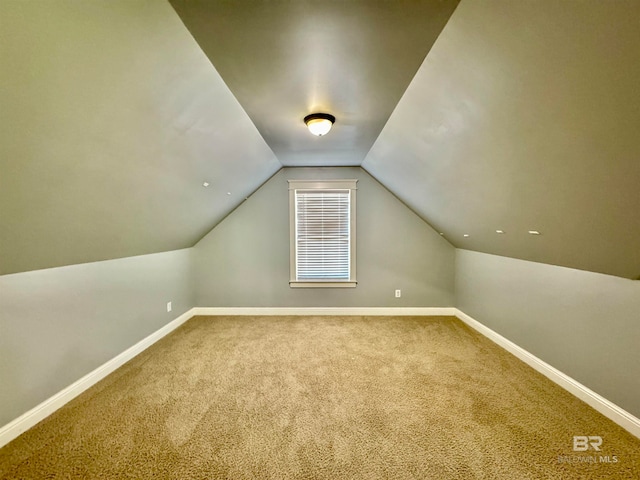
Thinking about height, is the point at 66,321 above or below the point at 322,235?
below

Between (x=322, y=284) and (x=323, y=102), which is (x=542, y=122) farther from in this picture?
(x=322, y=284)

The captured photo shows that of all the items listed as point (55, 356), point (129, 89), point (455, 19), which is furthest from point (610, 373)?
point (55, 356)

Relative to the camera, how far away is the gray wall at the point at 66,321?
171 cm

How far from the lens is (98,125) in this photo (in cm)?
128

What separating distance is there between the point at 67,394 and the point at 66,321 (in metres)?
0.57

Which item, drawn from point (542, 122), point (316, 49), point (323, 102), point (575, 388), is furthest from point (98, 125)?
point (575, 388)

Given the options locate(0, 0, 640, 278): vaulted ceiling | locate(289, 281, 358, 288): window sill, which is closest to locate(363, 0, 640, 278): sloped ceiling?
locate(0, 0, 640, 278): vaulted ceiling

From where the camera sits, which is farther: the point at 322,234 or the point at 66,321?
the point at 322,234

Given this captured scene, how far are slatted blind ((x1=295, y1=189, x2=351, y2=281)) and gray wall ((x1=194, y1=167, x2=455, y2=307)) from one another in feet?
0.63

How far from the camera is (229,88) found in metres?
1.67
